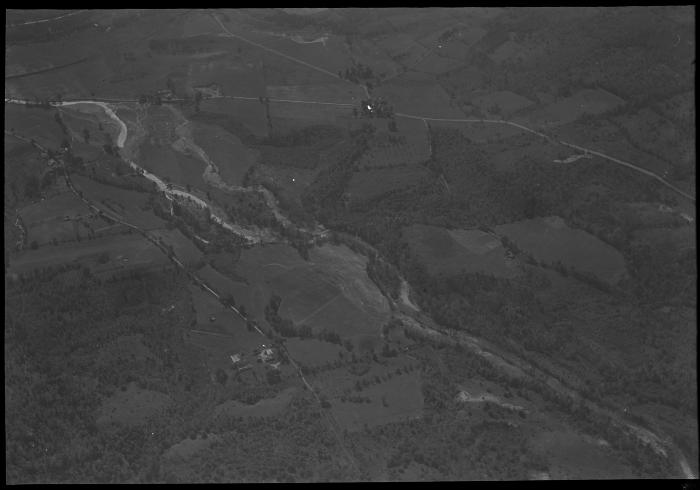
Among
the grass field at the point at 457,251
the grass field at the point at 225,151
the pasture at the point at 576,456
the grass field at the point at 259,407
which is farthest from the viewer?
Answer: the grass field at the point at 225,151

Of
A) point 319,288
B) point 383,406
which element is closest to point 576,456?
point 383,406

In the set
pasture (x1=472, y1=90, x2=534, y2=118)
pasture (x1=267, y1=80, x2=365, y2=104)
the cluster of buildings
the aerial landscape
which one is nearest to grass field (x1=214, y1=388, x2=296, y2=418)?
the aerial landscape

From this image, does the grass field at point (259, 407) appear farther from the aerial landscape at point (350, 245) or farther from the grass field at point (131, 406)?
the grass field at point (131, 406)

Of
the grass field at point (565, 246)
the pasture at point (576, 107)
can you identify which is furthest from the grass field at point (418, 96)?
the grass field at point (565, 246)

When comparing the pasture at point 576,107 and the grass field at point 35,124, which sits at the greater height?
the pasture at point 576,107

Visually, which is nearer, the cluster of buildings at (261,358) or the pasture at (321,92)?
the cluster of buildings at (261,358)

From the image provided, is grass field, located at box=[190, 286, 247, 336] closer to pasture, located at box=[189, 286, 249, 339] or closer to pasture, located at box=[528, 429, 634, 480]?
pasture, located at box=[189, 286, 249, 339]

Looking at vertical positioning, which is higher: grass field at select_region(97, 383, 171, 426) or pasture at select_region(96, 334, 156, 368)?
pasture at select_region(96, 334, 156, 368)

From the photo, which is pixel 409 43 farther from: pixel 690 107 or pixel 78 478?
pixel 78 478
